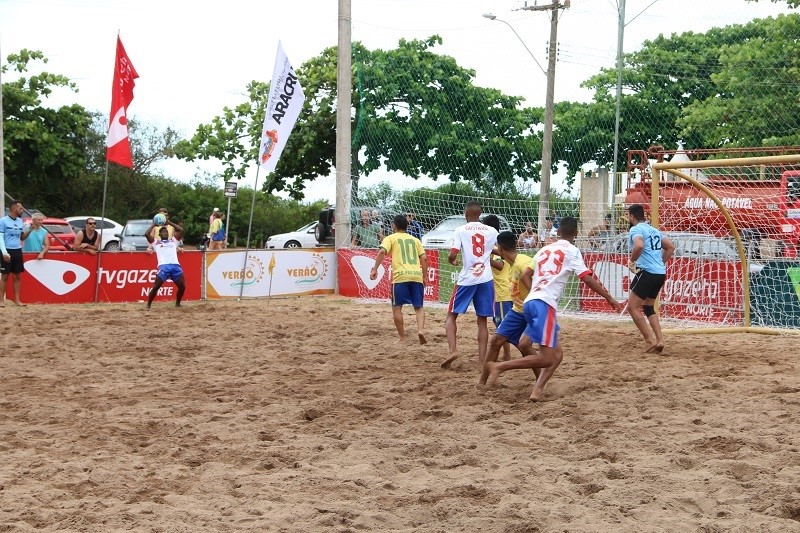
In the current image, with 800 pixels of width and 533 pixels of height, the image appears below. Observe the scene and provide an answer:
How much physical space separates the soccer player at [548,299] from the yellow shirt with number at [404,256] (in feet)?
12.4

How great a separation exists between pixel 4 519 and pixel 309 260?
1601 cm

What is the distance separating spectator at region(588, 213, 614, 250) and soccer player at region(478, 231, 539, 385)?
652 centimetres

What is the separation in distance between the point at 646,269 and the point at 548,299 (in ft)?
11.8

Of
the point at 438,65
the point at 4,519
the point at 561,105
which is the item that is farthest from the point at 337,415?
the point at 561,105

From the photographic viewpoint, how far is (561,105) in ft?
113

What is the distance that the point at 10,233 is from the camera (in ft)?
57.6

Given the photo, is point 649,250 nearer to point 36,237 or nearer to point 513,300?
point 513,300

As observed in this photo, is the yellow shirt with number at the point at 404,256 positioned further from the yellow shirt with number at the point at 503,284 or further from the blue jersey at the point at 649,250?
the blue jersey at the point at 649,250

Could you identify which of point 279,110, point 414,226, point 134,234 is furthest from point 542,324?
point 134,234

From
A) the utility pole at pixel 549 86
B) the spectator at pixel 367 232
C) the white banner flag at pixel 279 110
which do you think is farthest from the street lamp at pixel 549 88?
the white banner flag at pixel 279 110

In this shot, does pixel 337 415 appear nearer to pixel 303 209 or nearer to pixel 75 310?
pixel 75 310

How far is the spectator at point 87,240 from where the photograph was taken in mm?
18923

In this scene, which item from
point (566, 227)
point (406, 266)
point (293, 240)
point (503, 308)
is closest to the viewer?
point (566, 227)

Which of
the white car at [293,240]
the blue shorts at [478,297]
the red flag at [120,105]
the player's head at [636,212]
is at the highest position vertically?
the red flag at [120,105]
